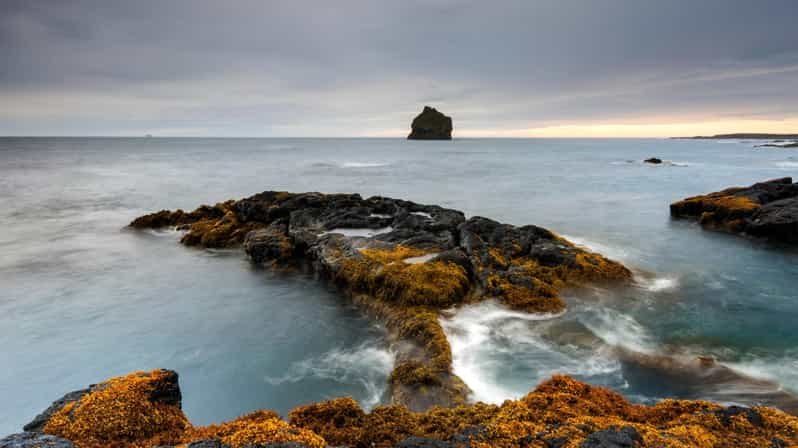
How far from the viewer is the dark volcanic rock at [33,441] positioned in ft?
12.9

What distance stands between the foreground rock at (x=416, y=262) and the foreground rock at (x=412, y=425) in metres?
2.14

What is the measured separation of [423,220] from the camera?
56.1ft

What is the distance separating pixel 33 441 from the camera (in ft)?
13.4

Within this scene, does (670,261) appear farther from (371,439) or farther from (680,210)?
(371,439)

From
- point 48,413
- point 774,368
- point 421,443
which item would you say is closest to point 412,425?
point 421,443

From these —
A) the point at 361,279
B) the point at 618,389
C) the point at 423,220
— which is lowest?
the point at 618,389

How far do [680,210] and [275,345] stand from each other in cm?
2497

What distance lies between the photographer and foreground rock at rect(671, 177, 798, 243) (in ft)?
57.4

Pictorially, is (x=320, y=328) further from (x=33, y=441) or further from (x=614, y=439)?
(x=614, y=439)

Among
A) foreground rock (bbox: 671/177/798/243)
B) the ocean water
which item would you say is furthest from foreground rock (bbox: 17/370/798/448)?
foreground rock (bbox: 671/177/798/243)

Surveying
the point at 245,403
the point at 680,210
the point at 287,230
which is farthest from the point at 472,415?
the point at 680,210

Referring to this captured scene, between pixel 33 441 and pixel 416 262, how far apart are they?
9733mm

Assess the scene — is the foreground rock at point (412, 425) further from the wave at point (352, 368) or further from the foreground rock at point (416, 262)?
the wave at point (352, 368)

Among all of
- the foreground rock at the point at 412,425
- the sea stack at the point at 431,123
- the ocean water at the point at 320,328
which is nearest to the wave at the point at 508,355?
the ocean water at the point at 320,328
